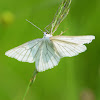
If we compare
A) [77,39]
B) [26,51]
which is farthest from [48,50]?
[77,39]

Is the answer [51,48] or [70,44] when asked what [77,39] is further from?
[51,48]

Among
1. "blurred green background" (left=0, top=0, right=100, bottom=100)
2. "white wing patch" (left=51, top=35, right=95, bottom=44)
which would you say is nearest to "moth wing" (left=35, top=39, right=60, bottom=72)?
"white wing patch" (left=51, top=35, right=95, bottom=44)

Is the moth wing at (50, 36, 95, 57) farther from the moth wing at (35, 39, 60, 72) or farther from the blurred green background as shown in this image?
the blurred green background

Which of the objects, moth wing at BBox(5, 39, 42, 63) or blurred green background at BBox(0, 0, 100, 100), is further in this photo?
blurred green background at BBox(0, 0, 100, 100)

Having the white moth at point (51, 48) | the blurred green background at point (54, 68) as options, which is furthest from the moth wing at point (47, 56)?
the blurred green background at point (54, 68)

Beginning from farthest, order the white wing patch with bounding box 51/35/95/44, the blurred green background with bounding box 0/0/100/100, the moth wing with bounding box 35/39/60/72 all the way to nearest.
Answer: the blurred green background with bounding box 0/0/100/100, the moth wing with bounding box 35/39/60/72, the white wing patch with bounding box 51/35/95/44

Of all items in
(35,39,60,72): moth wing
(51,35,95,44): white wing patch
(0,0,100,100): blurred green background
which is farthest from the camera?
(0,0,100,100): blurred green background

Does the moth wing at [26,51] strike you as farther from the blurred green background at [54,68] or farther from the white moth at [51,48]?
the blurred green background at [54,68]

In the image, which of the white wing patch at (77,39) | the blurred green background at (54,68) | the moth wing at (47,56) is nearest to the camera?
the white wing patch at (77,39)
